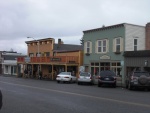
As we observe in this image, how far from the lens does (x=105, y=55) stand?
4116cm

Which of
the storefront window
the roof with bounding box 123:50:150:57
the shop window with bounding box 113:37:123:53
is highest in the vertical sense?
the shop window with bounding box 113:37:123:53

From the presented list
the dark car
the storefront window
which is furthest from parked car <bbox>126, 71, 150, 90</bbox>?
the storefront window

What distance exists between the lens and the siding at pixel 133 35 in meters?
38.1

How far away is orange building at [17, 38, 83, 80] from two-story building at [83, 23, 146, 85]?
2782 millimetres

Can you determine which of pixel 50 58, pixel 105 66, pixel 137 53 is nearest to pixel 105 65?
pixel 105 66

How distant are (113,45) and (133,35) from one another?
290cm

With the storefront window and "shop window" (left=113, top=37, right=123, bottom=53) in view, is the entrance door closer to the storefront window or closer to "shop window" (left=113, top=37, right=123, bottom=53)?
the storefront window

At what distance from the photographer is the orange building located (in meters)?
46.5

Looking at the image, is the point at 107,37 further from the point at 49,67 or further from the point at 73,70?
the point at 49,67

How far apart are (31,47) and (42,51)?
5.49m

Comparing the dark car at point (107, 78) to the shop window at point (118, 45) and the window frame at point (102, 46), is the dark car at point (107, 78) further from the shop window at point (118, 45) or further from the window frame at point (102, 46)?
the window frame at point (102, 46)

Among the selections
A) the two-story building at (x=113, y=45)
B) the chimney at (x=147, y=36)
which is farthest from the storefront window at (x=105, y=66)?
the chimney at (x=147, y=36)

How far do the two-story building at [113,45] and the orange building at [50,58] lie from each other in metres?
2.78

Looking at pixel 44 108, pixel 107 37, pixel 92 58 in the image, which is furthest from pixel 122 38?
pixel 44 108
